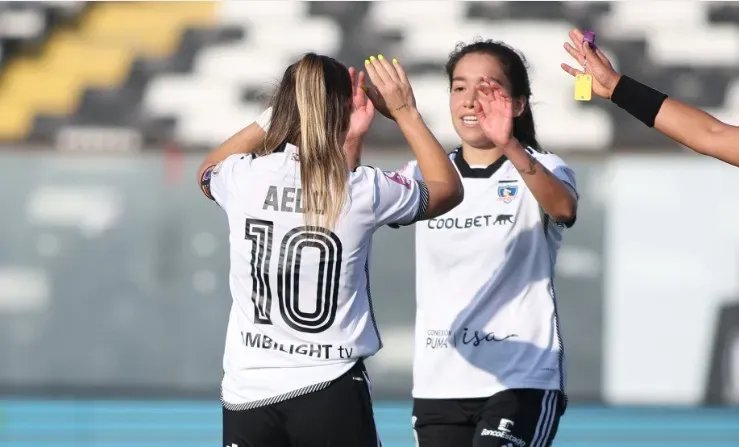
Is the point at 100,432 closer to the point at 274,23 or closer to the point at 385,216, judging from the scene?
the point at 274,23

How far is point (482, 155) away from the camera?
3.45m

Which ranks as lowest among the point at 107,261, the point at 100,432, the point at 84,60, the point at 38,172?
the point at 100,432

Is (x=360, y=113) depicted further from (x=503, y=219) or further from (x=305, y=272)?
(x=503, y=219)

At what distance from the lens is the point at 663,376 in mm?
7559

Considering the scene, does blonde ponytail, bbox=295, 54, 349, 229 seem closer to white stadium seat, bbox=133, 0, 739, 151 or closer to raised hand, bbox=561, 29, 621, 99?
raised hand, bbox=561, 29, 621, 99

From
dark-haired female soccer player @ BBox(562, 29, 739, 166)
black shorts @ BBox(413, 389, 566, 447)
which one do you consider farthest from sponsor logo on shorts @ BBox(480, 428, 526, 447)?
dark-haired female soccer player @ BBox(562, 29, 739, 166)

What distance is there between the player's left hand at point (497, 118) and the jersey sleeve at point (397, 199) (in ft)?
0.99

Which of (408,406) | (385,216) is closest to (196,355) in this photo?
(408,406)

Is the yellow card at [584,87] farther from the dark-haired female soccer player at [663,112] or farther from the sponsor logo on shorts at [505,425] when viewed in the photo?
the sponsor logo on shorts at [505,425]

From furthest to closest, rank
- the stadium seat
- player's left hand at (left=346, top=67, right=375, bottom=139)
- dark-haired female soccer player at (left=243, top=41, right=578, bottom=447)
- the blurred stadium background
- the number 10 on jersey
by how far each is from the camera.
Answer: the stadium seat, the blurred stadium background, dark-haired female soccer player at (left=243, top=41, right=578, bottom=447), player's left hand at (left=346, top=67, right=375, bottom=139), the number 10 on jersey

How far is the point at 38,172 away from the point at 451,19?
304cm

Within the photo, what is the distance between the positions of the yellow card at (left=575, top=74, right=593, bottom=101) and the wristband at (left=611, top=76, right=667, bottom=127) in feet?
0.22

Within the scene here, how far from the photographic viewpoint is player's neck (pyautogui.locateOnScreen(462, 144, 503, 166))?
11.3ft

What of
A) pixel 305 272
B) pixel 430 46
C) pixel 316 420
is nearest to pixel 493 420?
pixel 316 420
